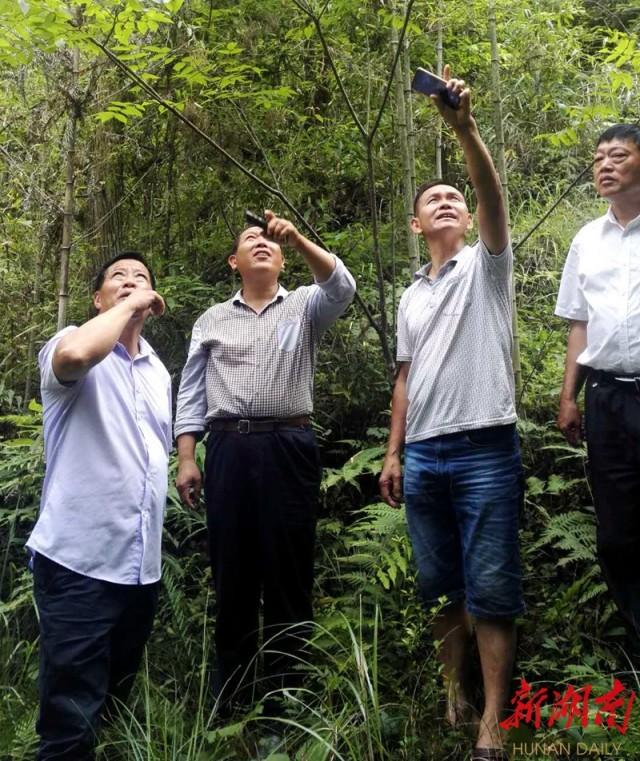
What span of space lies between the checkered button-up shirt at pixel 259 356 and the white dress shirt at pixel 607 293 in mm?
980

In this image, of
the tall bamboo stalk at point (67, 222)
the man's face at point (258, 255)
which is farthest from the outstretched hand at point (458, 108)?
the tall bamboo stalk at point (67, 222)

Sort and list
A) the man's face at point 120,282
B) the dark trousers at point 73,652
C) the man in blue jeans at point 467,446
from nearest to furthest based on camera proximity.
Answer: the dark trousers at point 73,652 → the man in blue jeans at point 467,446 → the man's face at point 120,282

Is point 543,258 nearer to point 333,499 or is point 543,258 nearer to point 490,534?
point 333,499

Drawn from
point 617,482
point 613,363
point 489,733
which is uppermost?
point 613,363

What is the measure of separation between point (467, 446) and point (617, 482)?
0.60 metres

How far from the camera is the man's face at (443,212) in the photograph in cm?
319

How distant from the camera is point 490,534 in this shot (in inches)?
112

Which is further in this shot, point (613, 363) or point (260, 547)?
point (260, 547)

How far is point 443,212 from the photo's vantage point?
320cm

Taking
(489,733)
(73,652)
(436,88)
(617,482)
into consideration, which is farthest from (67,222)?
(489,733)

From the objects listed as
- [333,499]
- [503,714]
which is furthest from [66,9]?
[503,714]

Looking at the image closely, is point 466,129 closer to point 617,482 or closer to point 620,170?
point 620,170

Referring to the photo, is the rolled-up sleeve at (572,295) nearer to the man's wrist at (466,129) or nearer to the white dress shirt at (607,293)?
the white dress shirt at (607,293)

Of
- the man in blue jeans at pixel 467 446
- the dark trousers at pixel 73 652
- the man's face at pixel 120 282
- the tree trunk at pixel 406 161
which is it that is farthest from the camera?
the tree trunk at pixel 406 161
